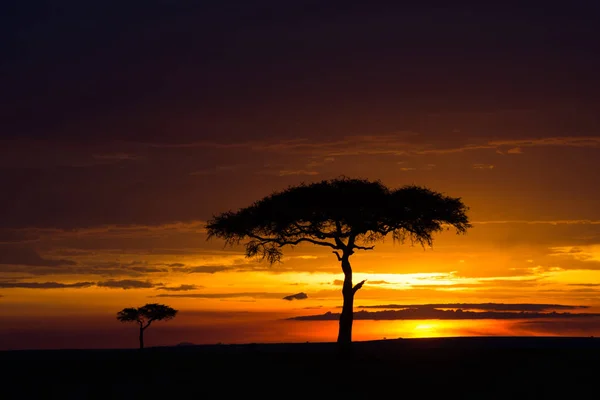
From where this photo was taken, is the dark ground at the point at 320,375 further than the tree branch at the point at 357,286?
No

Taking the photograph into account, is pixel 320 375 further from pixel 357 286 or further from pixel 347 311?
pixel 357 286

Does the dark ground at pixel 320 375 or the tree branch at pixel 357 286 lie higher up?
the tree branch at pixel 357 286

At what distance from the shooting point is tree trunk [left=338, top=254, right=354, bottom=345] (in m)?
50.7

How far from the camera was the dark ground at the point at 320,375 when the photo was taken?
35.6 m

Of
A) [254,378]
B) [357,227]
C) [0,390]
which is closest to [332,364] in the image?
[254,378]

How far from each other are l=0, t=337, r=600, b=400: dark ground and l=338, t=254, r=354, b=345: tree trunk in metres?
1.33

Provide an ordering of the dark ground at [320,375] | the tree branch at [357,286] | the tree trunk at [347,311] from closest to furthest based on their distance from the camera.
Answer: the dark ground at [320,375], the tree trunk at [347,311], the tree branch at [357,286]

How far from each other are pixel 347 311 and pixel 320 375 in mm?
10567

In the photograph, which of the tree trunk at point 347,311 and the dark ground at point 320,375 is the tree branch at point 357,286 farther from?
the dark ground at point 320,375

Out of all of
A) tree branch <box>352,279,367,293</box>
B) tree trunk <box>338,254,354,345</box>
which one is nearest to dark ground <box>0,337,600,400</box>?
tree trunk <box>338,254,354,345</box>

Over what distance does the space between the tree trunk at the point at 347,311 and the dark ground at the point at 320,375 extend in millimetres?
1334

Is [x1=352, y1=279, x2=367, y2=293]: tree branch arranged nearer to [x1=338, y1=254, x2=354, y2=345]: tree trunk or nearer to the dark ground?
[x1=338, y1=254, x2=354, y2=345]: tree trunk

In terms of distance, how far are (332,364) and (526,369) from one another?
1014 cm

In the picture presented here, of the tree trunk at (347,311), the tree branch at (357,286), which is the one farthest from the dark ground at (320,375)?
the tree branch at (357,286)
